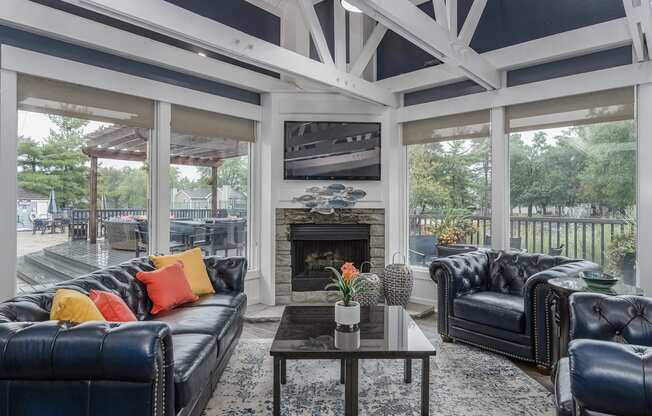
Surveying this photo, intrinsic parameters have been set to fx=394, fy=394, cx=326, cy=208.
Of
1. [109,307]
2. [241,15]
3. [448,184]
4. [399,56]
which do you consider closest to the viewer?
[109,307]

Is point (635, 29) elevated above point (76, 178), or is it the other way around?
point (635, 29)

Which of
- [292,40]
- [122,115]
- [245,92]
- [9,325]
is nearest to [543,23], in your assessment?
[292,40]

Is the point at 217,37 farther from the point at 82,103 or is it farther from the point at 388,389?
the point at 388,389

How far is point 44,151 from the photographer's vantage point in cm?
340

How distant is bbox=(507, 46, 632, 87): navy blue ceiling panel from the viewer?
11.9 feet

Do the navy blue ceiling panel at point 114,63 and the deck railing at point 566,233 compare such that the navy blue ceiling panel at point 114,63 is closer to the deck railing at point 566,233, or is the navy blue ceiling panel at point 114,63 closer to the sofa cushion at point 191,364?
the sofa cushion at point 191,364

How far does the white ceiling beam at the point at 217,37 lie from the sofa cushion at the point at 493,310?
2.49 m

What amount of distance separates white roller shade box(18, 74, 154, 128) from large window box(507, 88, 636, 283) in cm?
389

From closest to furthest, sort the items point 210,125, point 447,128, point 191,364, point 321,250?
point 191,364 < point 210,125 < point 447,128 < point 321,250

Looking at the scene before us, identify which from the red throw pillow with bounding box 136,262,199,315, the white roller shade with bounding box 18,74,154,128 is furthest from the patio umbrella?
the red throw pillow with bounding box 136,262,199,315

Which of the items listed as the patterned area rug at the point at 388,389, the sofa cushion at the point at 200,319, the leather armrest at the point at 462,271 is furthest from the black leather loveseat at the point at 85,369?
the leather armrest at the point at 462,271

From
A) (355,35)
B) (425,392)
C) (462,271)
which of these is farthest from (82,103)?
(462,271)

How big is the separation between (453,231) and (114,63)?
4.08m

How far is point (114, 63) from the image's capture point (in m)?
3.67
